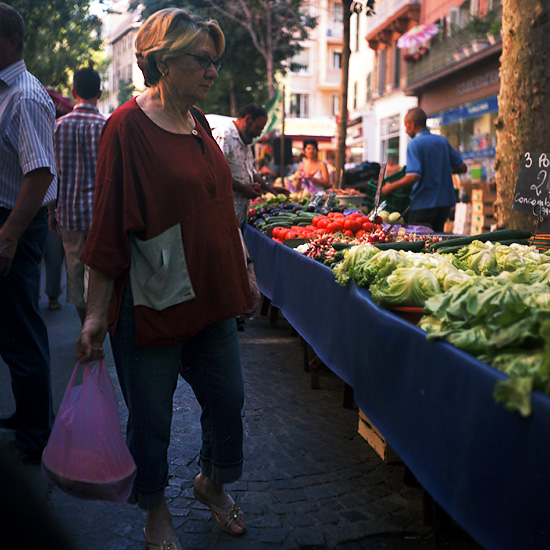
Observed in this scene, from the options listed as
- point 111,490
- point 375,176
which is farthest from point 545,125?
point 375,176

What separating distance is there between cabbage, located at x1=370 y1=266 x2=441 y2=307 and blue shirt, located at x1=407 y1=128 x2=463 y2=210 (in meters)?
4.69

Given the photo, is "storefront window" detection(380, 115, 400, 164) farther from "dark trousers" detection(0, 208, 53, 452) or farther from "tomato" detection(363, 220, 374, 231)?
"dark trousers" detection(0, 208, 53, 452)

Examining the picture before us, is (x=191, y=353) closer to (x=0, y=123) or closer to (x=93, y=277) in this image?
(x=93, y=277)

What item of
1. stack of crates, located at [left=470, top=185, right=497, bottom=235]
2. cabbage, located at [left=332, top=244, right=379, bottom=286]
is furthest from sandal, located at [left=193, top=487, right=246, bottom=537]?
stack of crates, located at [left=470, top=185, right=497, bottom=235]

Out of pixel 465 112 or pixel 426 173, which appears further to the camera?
pixel 465 112

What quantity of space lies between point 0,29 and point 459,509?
10.2 ft

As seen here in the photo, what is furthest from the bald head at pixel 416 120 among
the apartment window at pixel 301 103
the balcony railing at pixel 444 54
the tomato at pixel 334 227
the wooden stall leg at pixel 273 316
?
the apartment window at pixel 301 103

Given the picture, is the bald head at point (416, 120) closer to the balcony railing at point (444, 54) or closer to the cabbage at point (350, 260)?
the cabbage at point (350, 260)

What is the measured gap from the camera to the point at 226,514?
3025 mm

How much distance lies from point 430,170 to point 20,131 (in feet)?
17.2

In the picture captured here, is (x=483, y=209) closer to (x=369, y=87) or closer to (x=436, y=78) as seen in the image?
(x=436, y=78)

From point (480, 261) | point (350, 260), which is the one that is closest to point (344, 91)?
point (350, 260)

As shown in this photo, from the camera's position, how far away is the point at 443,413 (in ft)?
7.50

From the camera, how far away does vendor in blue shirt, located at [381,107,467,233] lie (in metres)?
7.59
